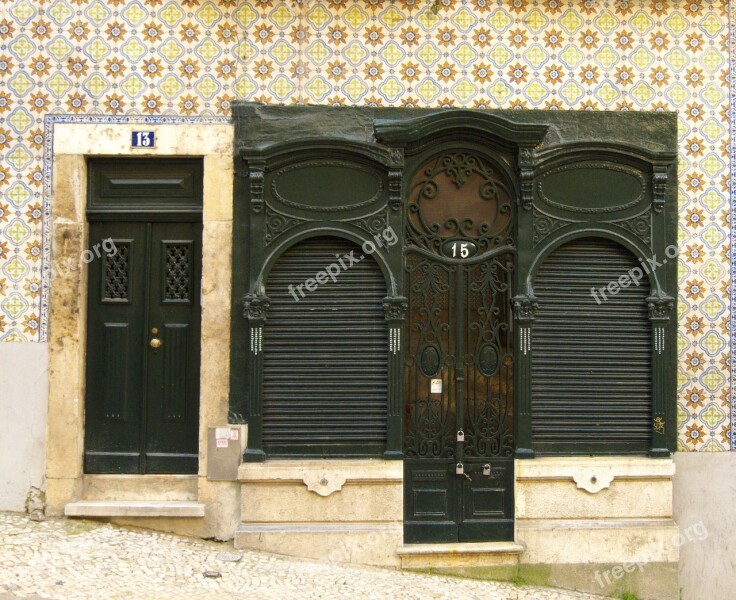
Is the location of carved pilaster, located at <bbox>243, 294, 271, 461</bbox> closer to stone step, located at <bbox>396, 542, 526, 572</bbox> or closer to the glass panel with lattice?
the glass panel with lattice

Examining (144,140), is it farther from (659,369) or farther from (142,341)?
(659,369)

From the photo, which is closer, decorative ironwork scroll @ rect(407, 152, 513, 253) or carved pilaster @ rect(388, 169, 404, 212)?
carved pilaster @ rect(388, 169, 404, 212)

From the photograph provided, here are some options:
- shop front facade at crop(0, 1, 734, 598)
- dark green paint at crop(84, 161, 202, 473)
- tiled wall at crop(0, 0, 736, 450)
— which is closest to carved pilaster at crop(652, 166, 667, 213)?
shop front facade at crop(0, 1, 734, 598)

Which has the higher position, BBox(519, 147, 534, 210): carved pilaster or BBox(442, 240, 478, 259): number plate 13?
BBox(519, 147, 534, 210): carved pilaster

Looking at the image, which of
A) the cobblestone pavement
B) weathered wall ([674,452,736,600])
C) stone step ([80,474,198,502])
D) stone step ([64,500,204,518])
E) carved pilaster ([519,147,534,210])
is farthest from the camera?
weathered wall ([674,452,736,600])

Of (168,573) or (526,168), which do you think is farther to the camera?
(526,168)

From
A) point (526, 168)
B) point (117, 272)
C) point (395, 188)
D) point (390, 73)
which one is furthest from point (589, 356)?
point (117, 272)

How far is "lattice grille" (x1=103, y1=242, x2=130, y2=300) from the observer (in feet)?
20.8

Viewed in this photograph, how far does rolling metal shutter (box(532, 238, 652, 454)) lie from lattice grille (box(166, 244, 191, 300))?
298 centimetres

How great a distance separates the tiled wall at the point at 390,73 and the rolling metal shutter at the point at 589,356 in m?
0.44

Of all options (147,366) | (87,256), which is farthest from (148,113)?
(147,366)

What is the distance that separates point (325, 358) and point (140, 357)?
158 cm

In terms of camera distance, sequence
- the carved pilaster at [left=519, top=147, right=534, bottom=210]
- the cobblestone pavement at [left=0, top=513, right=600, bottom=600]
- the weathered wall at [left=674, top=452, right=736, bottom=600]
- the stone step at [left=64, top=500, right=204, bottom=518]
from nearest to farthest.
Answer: the cobblestone pavement at [left=0, top=513, right=600, bottom=600], the stone step at [left=64, top=500, right=204, bottom=518], the carved pilaster at [left=519, top=147, right=534, bottom=210], the weathered wall at [left=674, top=452, right=736, bottom=600]

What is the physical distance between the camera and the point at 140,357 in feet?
20.7
